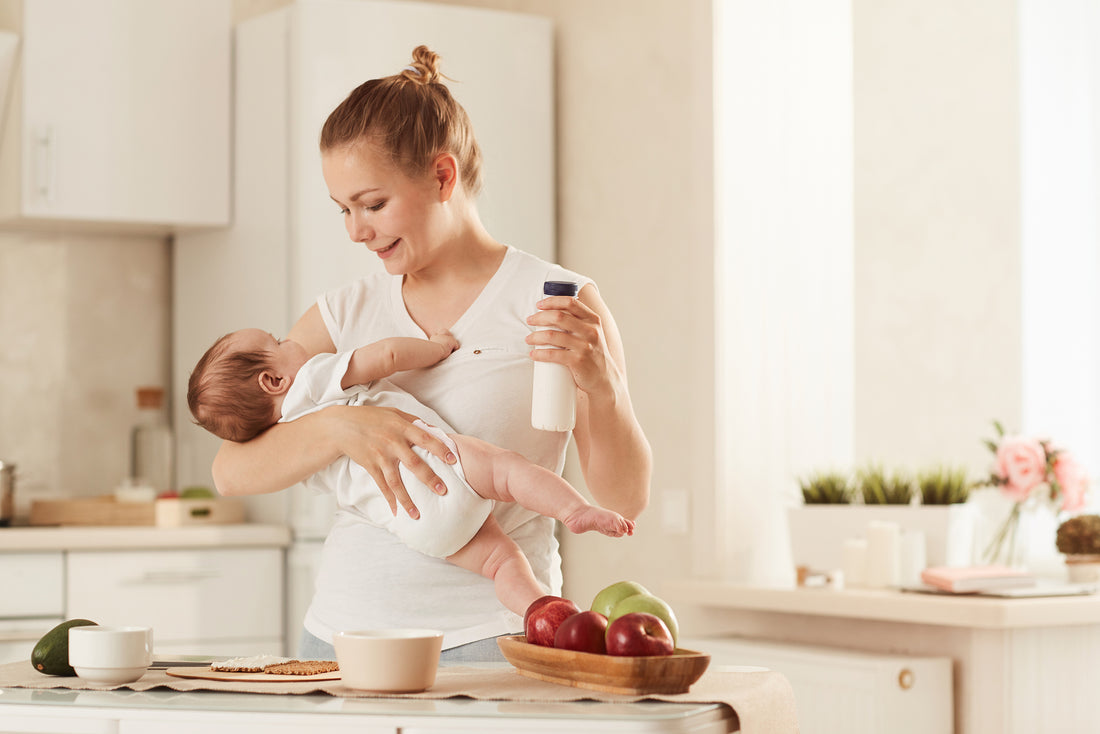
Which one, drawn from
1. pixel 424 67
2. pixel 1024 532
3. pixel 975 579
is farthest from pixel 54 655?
pixel 1024 532

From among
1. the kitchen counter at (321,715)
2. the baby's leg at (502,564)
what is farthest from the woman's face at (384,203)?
the kitchen counter at (321,715)

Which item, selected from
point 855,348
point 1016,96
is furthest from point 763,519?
point 1016,96

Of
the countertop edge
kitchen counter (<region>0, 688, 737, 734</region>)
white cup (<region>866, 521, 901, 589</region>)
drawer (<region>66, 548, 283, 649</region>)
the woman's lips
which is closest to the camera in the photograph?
kitchen counter (<region>0, 688, 737, 734</region>)

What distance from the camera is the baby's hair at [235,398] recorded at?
1848 mm

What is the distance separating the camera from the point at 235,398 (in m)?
1.85

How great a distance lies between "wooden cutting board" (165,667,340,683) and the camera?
137 centimetres

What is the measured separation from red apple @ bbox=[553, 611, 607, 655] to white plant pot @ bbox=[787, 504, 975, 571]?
1657 millimetres

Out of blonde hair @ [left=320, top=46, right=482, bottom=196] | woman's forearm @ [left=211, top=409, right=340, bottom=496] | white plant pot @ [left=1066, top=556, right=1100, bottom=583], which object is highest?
blonde hair @ [left=320, top=46, right=482, bottom=196]

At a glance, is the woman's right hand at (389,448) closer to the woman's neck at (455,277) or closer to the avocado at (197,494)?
the woman's neck at (455,277)

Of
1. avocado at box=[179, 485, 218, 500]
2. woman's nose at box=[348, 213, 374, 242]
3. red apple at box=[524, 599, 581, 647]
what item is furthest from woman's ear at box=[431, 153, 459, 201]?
avocado at box=[179, 485, 218, 500]

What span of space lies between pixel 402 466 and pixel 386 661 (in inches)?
16.3

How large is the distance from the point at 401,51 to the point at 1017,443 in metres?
1.74

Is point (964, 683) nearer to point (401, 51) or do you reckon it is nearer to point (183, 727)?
point (183, 727)

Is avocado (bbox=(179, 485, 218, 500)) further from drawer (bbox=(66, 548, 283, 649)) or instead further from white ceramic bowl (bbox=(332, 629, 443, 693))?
white ceramic bowl (bbox=(332, 629, 443, 693))
